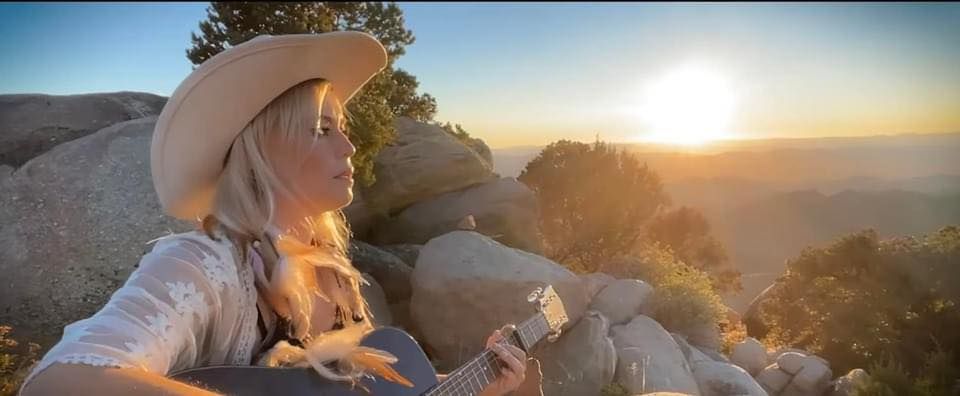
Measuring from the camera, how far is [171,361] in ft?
4.17

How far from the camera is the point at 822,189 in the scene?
533 centimetres

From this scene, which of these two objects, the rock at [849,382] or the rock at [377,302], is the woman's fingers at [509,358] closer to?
the rock at [849,382]

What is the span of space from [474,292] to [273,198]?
4.03 metres

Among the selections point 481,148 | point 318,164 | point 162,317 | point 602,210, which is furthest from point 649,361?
point 602,210

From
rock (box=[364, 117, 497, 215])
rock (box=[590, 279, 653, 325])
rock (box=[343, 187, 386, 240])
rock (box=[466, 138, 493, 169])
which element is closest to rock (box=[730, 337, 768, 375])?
rock (box=[590, 279, 653, 325])

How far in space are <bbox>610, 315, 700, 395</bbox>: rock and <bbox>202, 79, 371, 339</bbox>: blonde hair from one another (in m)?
4.05

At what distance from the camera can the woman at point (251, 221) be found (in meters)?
1.27

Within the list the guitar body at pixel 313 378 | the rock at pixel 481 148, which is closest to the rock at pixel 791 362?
the guitar body at pixel 313 378

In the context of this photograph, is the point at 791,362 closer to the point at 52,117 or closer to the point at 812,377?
the point at 812,377

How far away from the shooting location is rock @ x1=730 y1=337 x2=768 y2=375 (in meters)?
6.03

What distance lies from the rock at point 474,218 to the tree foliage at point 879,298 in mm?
3378

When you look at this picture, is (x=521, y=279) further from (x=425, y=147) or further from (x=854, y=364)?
(x=425, y=147)

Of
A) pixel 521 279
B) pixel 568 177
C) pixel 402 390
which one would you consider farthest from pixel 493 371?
pixel 568 177

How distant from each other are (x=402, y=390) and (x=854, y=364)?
4.48 meters
